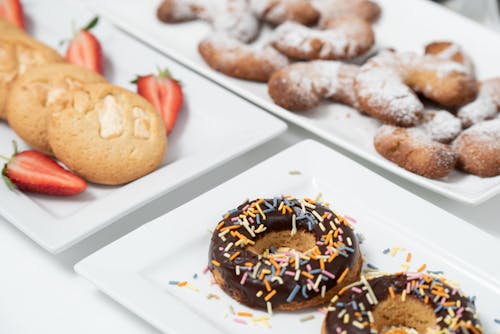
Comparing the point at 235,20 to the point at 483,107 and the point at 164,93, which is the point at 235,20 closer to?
the point at 164,93

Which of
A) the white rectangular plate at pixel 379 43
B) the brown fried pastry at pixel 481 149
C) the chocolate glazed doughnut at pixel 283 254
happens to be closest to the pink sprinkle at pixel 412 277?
the chocolate glazed doughnut at pixel 283 254

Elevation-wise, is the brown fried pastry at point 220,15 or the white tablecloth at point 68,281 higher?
the brown fried pastry at point 220,15

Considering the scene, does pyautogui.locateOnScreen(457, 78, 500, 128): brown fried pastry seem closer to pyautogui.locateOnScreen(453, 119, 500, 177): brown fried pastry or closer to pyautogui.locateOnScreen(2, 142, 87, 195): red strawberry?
pyautogui.locateOnScreen(453, 119, 500, 177): brown fried pastry

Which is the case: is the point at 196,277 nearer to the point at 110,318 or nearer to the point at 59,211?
the point at 110,318

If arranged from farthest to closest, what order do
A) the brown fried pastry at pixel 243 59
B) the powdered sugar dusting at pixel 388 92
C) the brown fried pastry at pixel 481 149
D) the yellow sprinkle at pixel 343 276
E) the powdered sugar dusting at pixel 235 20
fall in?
the powdered sugar dusting at pixel 235 20 → the brown fried pastry at pixel 243 59 → the powdered sugar dusting at pixel 388 92 → the brown fried pastry at pixel 481 149 → the yellow sprinkle at pixel 343 276

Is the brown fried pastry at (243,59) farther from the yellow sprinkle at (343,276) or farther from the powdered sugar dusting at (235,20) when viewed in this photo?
the yellow sprinkle at (343,276)

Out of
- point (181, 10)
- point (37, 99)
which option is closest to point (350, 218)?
point (37, 99)

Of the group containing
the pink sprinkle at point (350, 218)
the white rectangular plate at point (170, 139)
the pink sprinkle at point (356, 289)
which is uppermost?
the white rectangular plate at point (170, 139)
